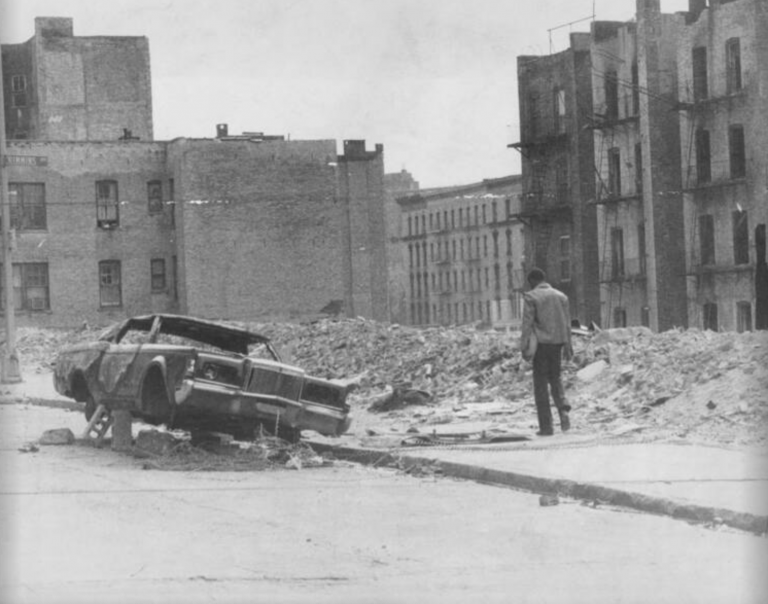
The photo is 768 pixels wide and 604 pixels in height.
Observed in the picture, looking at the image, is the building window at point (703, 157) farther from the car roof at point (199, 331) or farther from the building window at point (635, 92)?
the car roof at point (199, 331)

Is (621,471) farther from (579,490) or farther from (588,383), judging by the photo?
(588,383)

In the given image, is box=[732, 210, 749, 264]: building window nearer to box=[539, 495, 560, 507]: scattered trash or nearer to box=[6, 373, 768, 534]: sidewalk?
box=[6, 373, 768, 534]: sidewalk

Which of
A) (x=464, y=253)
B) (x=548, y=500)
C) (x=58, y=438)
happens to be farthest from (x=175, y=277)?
(x=548, y=500)

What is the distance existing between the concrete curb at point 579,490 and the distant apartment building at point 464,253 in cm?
7112

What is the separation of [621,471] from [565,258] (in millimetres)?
59879

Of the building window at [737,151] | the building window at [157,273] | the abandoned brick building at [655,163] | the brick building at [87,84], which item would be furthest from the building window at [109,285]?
the building window at [737,151]

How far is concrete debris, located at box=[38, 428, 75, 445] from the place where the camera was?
63.7ft

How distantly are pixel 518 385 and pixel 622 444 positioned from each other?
27.6 feet

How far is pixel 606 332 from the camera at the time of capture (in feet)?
84.8

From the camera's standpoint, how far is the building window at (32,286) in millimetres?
69312

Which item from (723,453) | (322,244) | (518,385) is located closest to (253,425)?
(723,453)

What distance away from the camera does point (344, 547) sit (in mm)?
10266

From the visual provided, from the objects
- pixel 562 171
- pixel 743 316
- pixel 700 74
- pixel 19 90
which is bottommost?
pixel 743 316

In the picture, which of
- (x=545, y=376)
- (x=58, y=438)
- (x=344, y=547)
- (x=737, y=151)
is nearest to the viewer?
(x=344, y=547)
